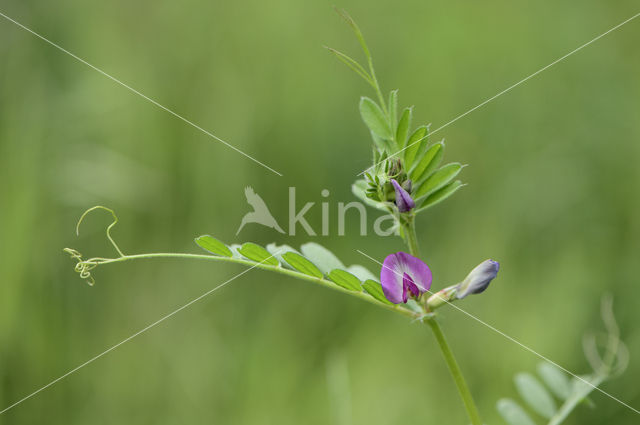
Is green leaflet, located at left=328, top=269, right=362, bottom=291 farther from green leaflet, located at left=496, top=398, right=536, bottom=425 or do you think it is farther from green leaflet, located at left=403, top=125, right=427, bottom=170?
green leaflet, located at left=496, top=398, right=536, bottom=425

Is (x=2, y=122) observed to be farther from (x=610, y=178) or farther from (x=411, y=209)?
(x=610, y=178)

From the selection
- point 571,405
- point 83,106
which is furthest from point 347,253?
point 571,405

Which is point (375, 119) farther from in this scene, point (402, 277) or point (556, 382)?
point (556, 382)

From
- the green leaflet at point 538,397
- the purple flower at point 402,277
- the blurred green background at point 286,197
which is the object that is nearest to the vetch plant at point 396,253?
the purple flower at point 402,277

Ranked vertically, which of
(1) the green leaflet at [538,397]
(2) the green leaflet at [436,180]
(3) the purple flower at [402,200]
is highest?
(2) the green leaflet at [436,180]

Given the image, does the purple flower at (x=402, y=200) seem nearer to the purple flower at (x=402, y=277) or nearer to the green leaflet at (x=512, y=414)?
the purple flower at (x=402, y=277)

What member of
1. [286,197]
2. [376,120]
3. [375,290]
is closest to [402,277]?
[375,290]
